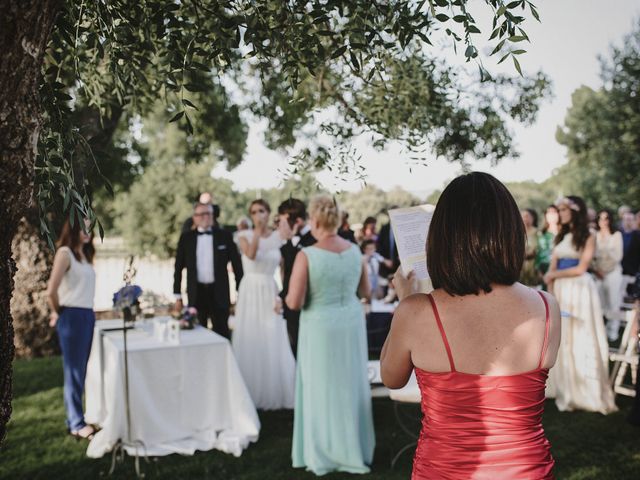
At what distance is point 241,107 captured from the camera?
10.4 m

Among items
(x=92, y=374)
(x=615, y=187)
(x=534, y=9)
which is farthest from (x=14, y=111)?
(x=615, y=187)

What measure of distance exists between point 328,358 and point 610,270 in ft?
25.3

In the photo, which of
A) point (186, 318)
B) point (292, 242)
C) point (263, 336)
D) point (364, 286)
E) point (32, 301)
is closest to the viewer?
point (364, 286)

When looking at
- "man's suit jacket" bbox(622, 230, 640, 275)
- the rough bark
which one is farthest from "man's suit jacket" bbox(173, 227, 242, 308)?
"man's suit jacket" bbox(622, 230, 640, 275)

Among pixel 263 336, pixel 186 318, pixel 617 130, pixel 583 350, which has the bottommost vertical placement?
pixel 583 350

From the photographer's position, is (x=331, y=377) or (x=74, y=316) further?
(x=74, y=316)

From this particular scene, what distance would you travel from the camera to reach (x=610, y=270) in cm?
1054

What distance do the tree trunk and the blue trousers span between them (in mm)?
4610

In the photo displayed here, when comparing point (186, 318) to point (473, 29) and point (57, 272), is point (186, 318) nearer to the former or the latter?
point (57, 272)

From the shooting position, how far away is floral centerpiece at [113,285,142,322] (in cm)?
528

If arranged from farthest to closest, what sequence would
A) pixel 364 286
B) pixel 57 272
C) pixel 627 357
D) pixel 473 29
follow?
pixel 627 357, pixel 57 272, pixel 364 286, pixel 473 29

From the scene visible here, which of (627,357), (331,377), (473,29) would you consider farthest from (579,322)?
(473,29)

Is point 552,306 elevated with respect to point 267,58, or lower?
lower

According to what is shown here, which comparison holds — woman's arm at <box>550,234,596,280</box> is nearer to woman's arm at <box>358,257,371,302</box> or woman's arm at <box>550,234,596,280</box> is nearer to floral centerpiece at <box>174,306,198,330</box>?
woman's arm at <box>358,257,371,302</box>
